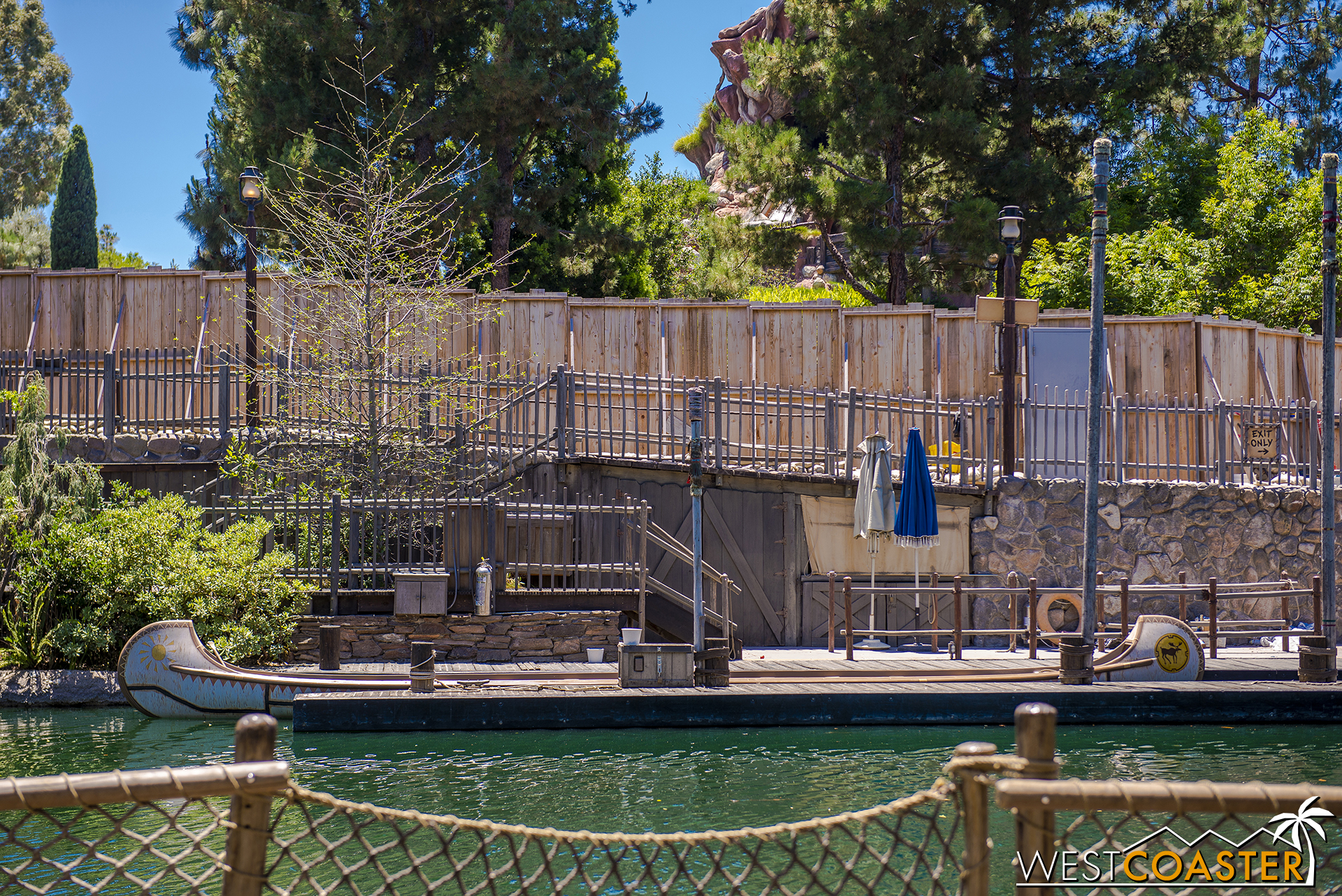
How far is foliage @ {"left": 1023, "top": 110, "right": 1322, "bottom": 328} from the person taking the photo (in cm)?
2403

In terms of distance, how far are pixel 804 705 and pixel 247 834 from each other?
8391mm

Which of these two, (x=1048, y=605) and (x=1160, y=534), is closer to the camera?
(x=1048, y=605)

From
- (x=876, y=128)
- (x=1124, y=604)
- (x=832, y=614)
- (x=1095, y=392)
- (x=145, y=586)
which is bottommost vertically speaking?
(x=832, y=614)

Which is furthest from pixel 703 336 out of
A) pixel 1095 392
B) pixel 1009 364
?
pixel 1095 392

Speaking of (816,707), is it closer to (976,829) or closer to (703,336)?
(976,829)

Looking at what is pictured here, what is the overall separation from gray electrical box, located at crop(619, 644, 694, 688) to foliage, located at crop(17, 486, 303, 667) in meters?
4.25

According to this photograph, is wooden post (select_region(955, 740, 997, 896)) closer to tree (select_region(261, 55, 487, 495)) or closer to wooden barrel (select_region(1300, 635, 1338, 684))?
wooden barrel (select_region(1300, 635, 1338, 684))

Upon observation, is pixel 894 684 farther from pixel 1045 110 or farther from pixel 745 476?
pixel 1045 110

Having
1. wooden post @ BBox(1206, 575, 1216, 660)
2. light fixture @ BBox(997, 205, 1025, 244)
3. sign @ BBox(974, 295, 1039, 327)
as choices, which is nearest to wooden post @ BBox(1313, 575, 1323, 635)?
wooden post @ BBox(1206, 575, 1216, 660)

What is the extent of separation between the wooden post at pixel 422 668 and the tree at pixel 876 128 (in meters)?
15.0

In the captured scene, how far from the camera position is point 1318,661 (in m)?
11.9

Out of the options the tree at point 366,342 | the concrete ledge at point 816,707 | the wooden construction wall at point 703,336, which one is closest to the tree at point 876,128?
the wooden construction wall at point 703,336

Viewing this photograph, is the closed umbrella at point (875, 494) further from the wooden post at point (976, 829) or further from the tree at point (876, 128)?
the wooden post at point (976, 829)

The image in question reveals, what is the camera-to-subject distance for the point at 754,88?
26297mm
